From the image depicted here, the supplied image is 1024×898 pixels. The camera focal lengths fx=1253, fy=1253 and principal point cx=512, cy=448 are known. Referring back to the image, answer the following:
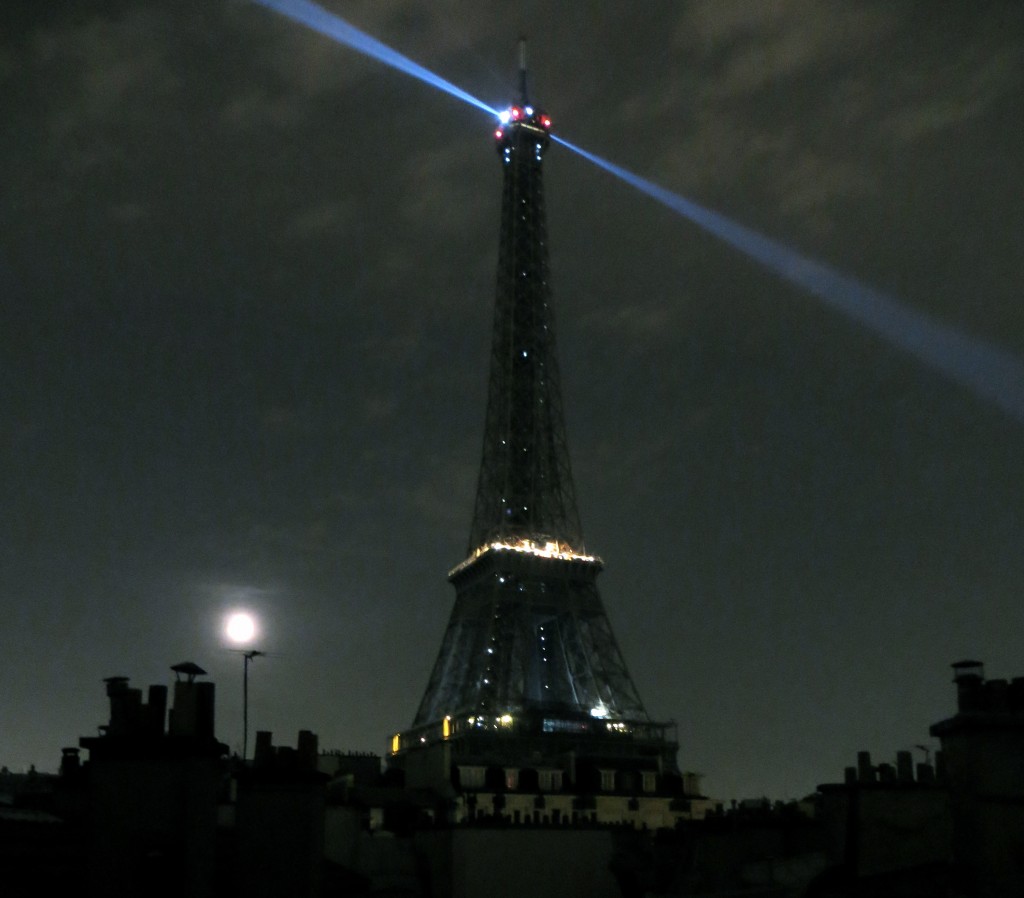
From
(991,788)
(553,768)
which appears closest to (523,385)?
(553,768)

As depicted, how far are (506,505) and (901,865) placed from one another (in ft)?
288

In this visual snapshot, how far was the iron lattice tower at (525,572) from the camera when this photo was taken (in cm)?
9188

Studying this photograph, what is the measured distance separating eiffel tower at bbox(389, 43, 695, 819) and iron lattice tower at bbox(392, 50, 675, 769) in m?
0.13

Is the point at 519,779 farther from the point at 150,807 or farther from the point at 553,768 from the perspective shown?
the point at 150,807

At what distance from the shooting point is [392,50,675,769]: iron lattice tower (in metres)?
91.9

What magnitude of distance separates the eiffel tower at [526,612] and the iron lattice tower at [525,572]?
0.13 metres

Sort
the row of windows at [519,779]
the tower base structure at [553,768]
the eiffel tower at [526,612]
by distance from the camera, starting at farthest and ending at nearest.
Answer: the eiffel tower at [526,612], the row of windows at [519,779], the tower base structure at [553,768]

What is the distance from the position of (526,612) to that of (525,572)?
3.48m

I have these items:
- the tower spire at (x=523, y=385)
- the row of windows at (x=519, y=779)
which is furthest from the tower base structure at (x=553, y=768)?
the tower spire at (x=523, y=385)

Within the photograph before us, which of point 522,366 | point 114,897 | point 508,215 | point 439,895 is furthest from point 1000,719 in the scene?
point 508,215

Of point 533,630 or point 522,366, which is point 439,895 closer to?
point 533,630

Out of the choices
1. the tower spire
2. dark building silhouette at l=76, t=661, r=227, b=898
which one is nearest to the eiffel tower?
the tower spire

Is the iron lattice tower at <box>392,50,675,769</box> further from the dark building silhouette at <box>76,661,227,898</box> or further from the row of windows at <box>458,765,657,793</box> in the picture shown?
the dark building silhouette at <box>76,661,227,898</box>

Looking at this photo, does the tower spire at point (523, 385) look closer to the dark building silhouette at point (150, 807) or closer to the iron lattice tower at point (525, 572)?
the iron lattice tower at point (525, 572)
